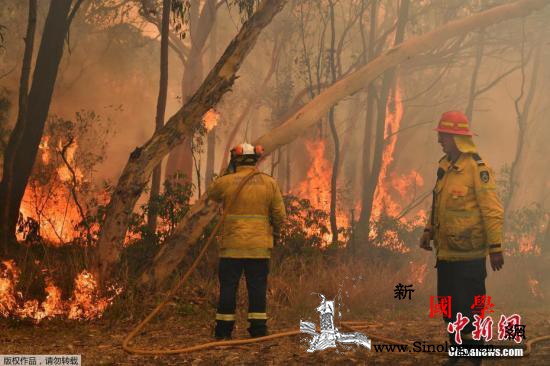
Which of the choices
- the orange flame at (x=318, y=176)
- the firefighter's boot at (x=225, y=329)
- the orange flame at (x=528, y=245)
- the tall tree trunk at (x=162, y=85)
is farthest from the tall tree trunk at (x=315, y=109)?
the orange flame at (x=318, y=176)

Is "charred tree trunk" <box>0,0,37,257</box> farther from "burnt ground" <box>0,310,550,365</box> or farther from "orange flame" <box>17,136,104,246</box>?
"burnt ground" <box>0,310,550,365</box>

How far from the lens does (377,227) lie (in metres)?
15.1

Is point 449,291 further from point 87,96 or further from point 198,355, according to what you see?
point 87,96

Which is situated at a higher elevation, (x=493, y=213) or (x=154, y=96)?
(x=154, y=96)

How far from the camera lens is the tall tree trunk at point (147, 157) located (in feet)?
29.9

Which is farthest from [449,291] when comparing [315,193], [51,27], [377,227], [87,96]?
[87,96]

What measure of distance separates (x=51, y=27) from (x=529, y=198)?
89.5ft

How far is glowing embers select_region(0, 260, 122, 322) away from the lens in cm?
828

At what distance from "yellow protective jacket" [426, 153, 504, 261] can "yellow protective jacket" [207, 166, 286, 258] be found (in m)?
1.92

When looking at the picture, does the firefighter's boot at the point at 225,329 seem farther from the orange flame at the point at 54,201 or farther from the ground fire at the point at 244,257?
the orange flame at the point at 54,201

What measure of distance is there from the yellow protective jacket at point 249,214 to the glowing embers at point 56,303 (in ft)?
7.38

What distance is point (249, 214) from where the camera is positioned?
23.5ft

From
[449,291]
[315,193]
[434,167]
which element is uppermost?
[434,167]

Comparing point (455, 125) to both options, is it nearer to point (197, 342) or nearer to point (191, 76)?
point (197, 342)
